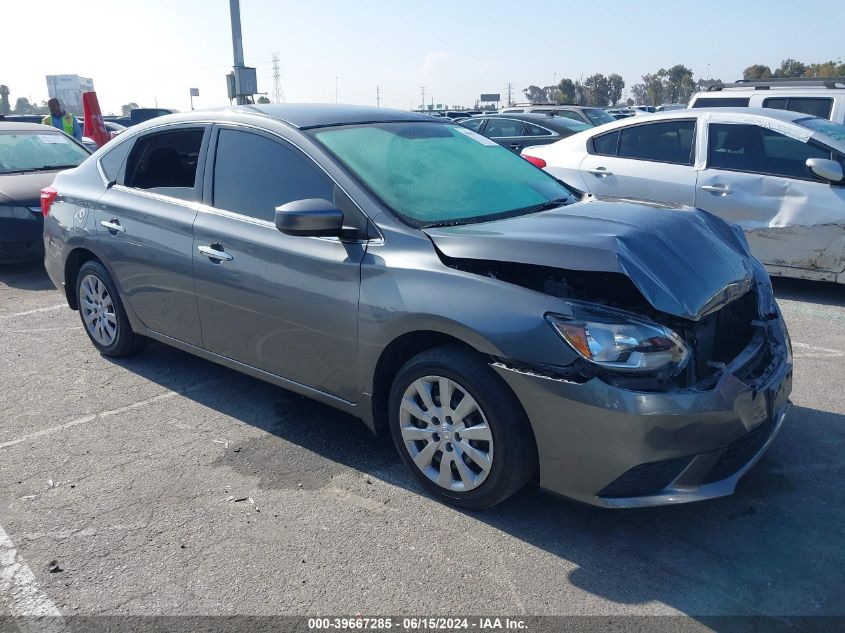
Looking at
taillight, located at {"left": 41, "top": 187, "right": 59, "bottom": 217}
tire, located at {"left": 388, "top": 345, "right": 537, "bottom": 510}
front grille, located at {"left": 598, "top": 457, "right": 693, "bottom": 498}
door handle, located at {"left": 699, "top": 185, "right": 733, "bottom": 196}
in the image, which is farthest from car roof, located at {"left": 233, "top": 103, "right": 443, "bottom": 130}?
door handle, located at {"left": 699, "top": 185, "right": 733, "bottom": 196}

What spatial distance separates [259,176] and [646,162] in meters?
4.40

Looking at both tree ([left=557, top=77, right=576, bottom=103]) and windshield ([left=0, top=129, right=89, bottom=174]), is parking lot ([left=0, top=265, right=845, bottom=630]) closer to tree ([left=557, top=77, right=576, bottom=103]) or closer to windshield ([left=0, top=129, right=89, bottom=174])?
windshield ([left=0, top=129, right=89, bottom=174])

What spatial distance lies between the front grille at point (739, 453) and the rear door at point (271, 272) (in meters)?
1.63

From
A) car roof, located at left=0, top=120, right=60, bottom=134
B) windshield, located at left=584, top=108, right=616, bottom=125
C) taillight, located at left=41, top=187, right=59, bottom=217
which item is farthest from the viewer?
windshield, located at left=584, top=108, right=616, bottom=125

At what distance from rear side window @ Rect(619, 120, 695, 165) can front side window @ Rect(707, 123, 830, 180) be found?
9.0 inches

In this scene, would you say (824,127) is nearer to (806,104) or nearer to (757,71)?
(806,104)

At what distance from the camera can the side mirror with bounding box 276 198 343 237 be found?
3365mm

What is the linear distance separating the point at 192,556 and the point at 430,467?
106cm

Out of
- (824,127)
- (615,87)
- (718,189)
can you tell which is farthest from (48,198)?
(615,87)

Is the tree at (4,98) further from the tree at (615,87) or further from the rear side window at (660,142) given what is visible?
the rear side window at (660,142)

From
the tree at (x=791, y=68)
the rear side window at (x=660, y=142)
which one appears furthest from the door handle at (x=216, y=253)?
the tree at (x=791, y=68)

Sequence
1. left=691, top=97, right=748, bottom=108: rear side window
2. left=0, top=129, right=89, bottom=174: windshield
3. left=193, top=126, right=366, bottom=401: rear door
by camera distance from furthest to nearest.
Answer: left=691, top=97, right=748, bottom=108: rear side window → left=0, top=129, right=89, bottom=174: windshield → left=193, top=126, right=366, bottom=401: rear door

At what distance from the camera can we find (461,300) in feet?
10.1

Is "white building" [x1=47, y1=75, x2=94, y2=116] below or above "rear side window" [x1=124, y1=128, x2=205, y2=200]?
above
